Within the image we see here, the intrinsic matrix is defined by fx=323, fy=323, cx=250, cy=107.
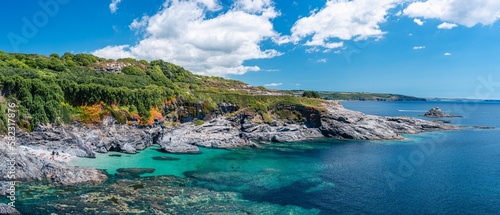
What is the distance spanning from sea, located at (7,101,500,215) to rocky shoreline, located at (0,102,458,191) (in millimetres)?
4442

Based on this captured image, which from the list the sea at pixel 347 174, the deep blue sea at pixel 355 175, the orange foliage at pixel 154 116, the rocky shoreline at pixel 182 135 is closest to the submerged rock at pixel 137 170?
the deep blue sea at pixel 355 175

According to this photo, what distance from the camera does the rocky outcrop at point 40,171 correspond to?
43.6m

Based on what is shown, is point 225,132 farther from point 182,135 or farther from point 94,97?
point 94,97

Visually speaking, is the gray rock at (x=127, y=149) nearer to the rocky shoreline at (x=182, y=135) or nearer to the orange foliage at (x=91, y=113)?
the rocky shoreline at (x=182, y=135)

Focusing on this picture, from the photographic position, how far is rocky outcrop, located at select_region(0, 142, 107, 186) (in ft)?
143

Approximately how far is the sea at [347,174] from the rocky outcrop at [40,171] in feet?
14.7

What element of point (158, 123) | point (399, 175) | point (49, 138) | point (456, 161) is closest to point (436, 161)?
point (456, 161)

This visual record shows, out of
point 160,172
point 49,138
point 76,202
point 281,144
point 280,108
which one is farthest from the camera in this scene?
point 280,108

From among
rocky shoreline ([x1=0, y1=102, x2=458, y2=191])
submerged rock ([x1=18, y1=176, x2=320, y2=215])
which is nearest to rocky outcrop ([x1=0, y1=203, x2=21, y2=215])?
submerged rock ([x1=18, y1=176, x2=320, y2=215])

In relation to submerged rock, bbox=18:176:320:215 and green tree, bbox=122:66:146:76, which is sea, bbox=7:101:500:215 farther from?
green tree, bbox=122:66:146:76

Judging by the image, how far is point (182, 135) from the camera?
84938 millimetres

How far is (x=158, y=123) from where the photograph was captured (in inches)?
3285

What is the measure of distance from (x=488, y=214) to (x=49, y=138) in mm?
71696

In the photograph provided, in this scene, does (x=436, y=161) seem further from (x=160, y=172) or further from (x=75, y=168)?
(x=75, y=168)
